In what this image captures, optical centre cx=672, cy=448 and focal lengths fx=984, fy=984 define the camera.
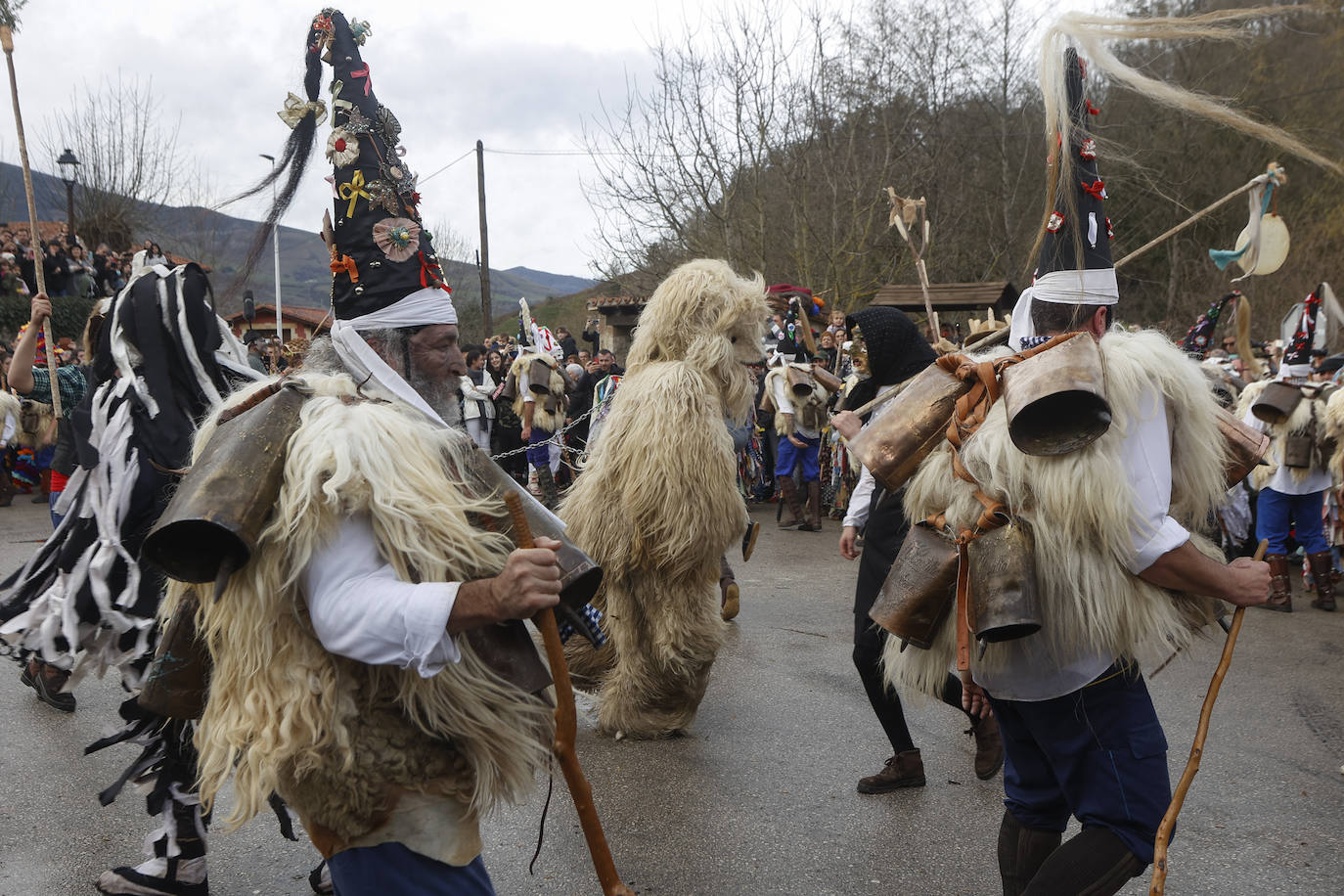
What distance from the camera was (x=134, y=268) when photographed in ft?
11.5

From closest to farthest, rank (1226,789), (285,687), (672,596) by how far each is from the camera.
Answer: (285,687) → (1226,789) → (672,596)

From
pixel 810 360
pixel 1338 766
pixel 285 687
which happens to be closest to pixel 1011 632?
pixel 285 687

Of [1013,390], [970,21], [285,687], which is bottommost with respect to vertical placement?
[285,687]

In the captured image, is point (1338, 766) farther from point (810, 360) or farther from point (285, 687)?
point (810, 360)

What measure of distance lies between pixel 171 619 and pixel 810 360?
9123 mm

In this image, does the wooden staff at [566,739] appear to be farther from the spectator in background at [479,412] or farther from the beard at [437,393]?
the spectator in background at [479,412]

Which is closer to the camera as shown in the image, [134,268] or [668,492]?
[134,268]

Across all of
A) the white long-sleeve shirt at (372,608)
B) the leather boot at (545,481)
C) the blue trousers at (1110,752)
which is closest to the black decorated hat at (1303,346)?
the blue trousers at (1110,752)

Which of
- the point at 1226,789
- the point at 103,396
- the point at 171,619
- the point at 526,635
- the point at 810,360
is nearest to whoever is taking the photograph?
the point at 526,635

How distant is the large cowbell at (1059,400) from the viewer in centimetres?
209

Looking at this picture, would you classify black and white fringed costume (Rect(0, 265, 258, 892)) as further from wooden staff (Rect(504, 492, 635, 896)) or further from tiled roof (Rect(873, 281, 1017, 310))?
tiled roof (Rect(873, 281, 1017, 310))

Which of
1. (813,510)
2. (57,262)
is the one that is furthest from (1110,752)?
(57,262)

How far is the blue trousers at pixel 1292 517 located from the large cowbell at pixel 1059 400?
6.02m

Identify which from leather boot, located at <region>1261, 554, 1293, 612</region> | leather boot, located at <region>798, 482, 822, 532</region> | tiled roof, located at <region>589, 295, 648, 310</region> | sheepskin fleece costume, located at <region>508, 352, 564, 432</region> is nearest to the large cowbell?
leather boot, located at <region>1261, 554, 1293, 612</region>
